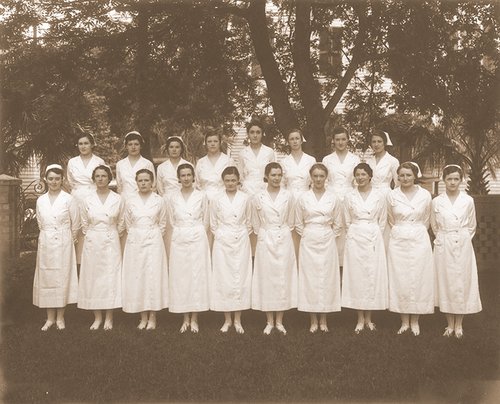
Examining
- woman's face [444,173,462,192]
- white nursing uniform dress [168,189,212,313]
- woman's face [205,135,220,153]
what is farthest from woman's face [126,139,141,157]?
woman's face [444,173,462,192]

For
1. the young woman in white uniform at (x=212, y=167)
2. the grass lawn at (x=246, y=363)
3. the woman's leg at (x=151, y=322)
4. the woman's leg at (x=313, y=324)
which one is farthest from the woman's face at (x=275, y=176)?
the woman's leg at (x=151, y=322)

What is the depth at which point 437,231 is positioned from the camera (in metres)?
7.55

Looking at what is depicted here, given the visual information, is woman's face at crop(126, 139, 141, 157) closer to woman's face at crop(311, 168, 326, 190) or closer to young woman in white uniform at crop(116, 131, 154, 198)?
young woman in white uniform at crop(116, 131, 154, 198)

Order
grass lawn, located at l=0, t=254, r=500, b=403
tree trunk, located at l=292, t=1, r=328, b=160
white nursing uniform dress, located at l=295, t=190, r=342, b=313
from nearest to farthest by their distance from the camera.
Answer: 1. grass lawn, located at l=0, t=254, r=500, b=403
2. white nursing uniform dress, located at l=295, t=190, r=342, b=313
3. tree trunk, located at l=292, t=1, r=328, b=160

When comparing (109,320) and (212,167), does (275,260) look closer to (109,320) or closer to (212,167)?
(212,167)

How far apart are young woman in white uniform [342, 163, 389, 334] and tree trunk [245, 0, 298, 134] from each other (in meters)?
4.13

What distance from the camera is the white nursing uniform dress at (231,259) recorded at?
7.57 meters

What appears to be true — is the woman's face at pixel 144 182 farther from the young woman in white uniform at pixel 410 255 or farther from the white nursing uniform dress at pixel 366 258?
the young woman in white uniform at pixel 410 255

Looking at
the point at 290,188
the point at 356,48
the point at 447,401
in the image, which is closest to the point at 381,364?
the point at 447,401

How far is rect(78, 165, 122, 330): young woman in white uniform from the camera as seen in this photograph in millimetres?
7660

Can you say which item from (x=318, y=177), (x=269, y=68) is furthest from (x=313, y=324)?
(x=269, y=68)

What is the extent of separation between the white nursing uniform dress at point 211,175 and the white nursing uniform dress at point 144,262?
1003 millimetres

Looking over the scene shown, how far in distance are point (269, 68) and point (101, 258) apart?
5.51m

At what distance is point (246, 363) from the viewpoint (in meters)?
6.33
